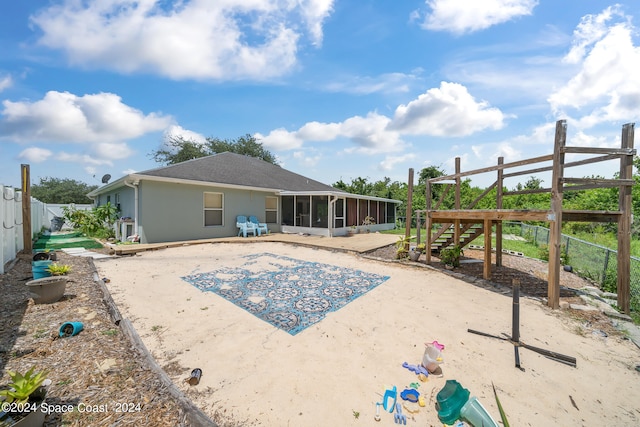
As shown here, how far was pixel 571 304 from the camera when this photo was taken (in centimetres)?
457

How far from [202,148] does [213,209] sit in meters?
22.4

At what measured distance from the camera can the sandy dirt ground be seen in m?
2.17

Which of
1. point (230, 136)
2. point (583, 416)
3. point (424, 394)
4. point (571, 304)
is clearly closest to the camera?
point (583, 416)

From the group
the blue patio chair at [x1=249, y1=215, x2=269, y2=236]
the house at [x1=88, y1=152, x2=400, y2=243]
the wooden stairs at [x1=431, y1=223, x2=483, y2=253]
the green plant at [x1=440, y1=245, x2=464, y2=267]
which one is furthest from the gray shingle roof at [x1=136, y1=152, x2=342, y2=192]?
the green plant at [x1=440, y1=245, x2=464, y2=267]

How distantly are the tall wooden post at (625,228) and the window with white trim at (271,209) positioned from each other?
12.2 m

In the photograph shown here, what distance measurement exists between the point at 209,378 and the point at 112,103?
13742 mm

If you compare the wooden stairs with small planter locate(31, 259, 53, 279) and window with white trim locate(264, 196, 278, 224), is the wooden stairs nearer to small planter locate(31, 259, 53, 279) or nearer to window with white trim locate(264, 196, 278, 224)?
window with white trim locate(264, 196, 278, 224)

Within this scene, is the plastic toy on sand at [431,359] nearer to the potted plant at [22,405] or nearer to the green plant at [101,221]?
the potted plant at [22,405]

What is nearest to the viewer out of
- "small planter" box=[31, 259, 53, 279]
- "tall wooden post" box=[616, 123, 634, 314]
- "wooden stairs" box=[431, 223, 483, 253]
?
"tall wooden post" box=[616, 123, 634, 314]

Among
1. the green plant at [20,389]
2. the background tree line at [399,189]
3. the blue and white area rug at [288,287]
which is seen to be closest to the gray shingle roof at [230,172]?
the blue and white area rug at [288,287]

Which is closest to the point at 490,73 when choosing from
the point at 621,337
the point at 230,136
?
the point at 621,337

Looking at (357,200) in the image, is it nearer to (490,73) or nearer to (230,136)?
(490,73)

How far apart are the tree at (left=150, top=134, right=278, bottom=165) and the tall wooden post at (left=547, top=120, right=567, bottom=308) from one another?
31.1 meters

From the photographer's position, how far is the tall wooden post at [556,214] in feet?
14.5
